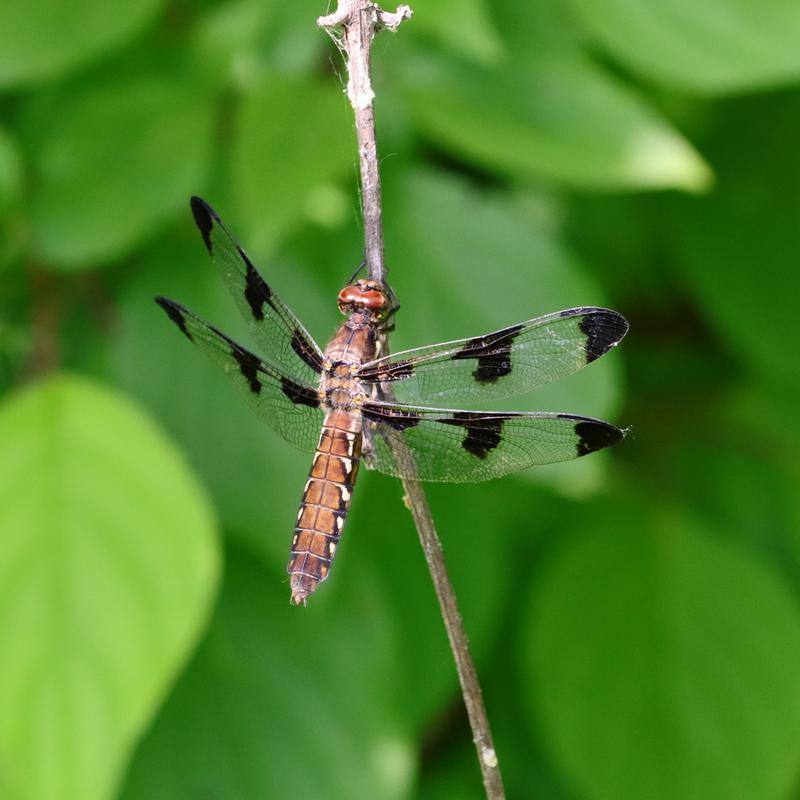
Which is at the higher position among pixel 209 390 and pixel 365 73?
pixel 209 390

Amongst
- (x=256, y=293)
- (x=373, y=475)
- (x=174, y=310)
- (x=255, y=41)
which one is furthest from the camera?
(x=373, y=475)

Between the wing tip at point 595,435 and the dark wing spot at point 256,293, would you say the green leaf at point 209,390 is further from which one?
the wing tip at point 595,435

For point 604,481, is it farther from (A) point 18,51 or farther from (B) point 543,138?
(A) point 18,51

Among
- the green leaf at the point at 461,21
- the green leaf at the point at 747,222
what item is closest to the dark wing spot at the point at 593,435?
the green leaf at the point at 461,21

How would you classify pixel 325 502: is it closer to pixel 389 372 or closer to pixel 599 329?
pixel 389 372

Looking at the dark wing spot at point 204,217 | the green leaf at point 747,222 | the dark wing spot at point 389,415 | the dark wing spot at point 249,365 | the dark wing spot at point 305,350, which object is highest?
the green leaf at point 747,222

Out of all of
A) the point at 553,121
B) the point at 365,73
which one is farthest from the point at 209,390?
the point at 365,73
